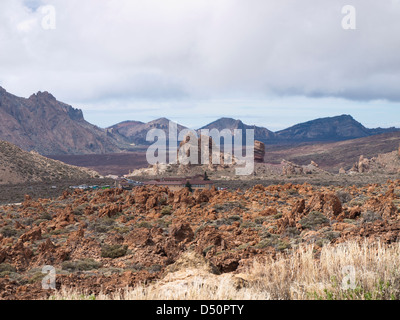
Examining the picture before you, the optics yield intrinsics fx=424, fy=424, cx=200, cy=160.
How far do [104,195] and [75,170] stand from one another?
6803 centimetres

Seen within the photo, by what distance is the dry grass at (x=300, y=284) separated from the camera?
264 inches

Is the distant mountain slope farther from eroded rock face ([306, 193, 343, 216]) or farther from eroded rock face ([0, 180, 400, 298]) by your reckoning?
eroded rock face ([306, 193, 343, 216])

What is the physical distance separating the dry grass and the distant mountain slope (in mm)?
80449

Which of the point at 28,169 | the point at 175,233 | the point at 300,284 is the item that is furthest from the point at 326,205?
the point at 28,169

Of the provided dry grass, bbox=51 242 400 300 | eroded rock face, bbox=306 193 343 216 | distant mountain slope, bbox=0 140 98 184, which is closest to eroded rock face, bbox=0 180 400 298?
eroded rock face, bbox=306 193 343 216

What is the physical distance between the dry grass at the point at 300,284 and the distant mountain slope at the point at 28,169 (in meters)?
80.4

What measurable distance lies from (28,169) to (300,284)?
89.5 metres

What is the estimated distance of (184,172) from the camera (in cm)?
10250

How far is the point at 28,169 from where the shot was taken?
8869 centimetres

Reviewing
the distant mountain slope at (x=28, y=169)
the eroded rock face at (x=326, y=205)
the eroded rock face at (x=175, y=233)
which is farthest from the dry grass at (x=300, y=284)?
A: the distant mountain slope at (x=28, y=169)

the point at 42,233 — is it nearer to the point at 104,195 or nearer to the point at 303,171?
the point at 104,195

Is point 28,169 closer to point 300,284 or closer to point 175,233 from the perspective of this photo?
point 175,233

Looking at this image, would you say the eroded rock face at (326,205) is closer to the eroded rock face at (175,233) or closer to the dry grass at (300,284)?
the eroded rock face at (175,233)
